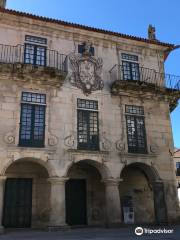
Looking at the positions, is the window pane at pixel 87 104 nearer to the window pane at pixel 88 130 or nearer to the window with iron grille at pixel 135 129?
the window pane at pixel 88 130

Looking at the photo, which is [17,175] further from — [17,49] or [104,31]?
[104,31]

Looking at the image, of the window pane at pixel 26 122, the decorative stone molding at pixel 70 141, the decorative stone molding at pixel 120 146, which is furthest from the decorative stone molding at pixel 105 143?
the window pane at pixel 26 122

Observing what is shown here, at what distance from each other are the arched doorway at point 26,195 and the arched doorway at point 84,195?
1353 millimetres

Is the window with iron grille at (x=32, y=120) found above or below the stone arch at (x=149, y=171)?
above

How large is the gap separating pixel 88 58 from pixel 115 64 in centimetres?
165

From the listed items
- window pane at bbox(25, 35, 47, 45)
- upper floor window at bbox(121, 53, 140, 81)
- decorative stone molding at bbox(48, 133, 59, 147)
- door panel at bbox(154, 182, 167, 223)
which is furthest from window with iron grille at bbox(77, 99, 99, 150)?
door panel at bbox(154, 182, 167, 223)

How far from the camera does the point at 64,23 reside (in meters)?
16.1

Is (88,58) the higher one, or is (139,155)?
(88,58)

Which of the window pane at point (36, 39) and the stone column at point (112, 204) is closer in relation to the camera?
the stone column at point (112, 204)

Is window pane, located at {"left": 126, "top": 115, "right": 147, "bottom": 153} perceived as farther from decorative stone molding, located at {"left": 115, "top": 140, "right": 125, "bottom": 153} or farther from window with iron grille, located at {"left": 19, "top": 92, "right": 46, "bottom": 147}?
window with iron grille, located at {"left": 19, "top": 92, "right": 46, "bottom": 147}

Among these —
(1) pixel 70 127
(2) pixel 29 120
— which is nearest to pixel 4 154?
(2) pixel 29 120

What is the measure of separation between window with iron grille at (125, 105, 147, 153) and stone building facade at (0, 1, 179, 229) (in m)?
0.06

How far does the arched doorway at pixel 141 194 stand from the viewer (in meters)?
15.1

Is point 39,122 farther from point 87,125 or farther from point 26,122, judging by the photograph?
point 87,125
